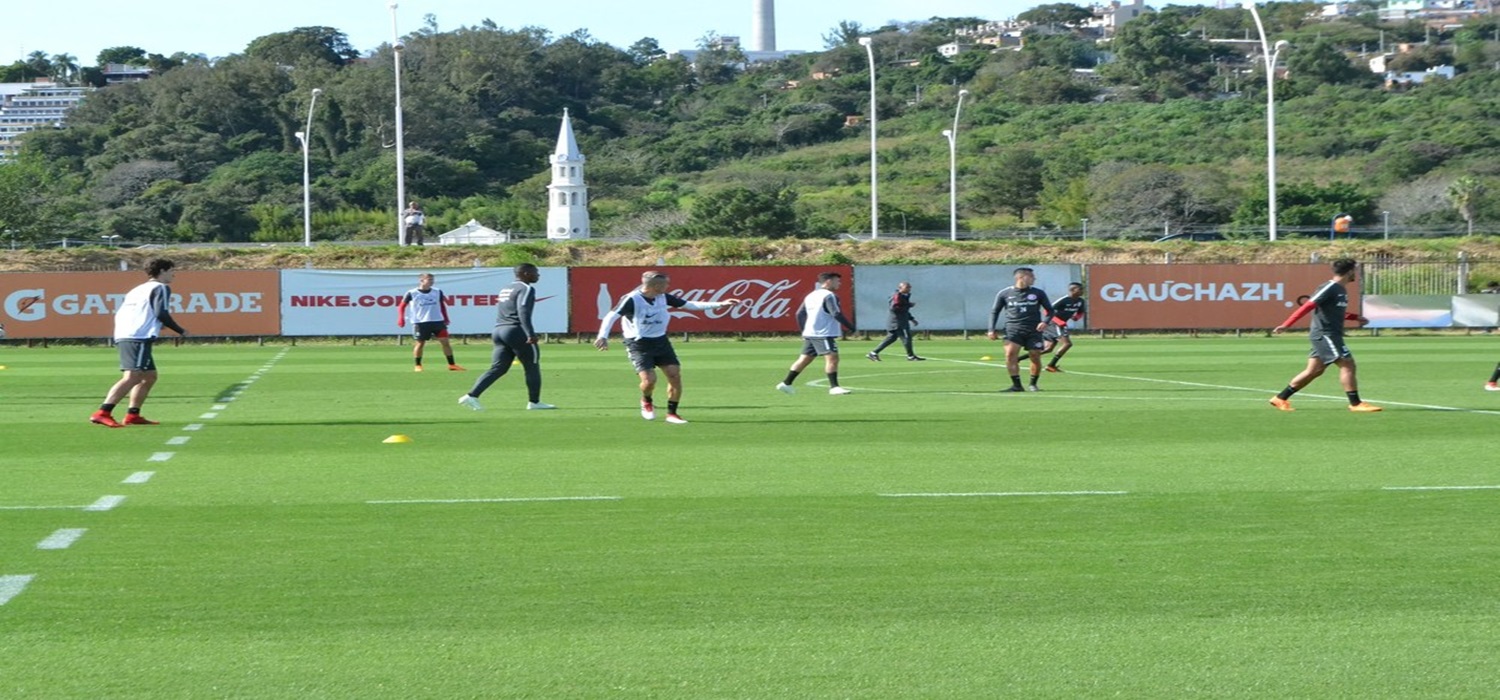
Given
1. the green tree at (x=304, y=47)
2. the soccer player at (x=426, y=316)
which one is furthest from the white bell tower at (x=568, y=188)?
the soccer player at (x=426, y=316)

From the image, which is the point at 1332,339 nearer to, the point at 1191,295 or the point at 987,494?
the point at 987,494

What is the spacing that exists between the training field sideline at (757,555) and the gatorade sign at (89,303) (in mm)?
23681

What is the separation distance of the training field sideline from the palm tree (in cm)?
7942

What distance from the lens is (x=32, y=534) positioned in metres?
9.77

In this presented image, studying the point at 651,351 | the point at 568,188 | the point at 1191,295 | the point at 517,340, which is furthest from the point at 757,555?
the point at 568,188

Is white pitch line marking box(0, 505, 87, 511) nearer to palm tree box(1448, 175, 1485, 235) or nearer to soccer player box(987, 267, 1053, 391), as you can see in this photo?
soccer player box(987, 267, 1053, 391)

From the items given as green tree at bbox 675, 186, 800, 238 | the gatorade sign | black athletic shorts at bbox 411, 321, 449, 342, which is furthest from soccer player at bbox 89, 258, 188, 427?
green tree at bbox 675, 186, 800, 238

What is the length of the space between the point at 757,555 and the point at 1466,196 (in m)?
91.2

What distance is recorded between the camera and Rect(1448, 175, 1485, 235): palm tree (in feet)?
302

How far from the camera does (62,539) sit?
31.3 ft

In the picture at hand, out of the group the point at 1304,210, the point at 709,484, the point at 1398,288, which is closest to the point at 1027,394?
the point at 709,484

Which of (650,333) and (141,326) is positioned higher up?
(141,326)

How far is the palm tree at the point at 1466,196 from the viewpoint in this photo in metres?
92.2

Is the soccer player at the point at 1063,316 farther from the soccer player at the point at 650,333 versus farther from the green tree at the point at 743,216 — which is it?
the green tree at the point at 743,216
